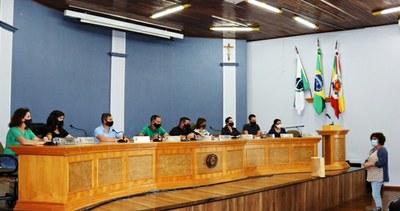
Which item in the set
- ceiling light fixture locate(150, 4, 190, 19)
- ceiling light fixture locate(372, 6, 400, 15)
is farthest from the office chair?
ceiling light fixture locate(372, 6, 400, 15)

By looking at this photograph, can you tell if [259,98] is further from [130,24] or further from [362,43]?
[130,24]

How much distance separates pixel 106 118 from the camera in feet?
18.6

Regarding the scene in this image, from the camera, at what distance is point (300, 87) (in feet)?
32.7

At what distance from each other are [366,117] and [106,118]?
5.90m

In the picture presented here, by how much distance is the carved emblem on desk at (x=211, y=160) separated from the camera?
6090 millimetres

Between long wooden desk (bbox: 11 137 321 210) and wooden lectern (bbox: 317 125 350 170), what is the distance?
225 mm

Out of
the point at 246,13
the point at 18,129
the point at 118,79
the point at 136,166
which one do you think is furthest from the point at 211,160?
the point at 118,79

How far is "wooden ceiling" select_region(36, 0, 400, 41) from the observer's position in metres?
7.38

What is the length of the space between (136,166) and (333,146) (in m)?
4.24

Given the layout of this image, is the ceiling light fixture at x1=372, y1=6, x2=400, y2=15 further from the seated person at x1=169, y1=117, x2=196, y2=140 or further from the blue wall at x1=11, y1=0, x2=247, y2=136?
the seated person at x1=169, y1=117, x2=196, y2=140

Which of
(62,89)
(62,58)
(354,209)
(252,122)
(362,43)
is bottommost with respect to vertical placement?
(354,209)

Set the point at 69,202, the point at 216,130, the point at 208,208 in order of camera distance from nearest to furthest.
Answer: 1. the point at 69,202
2. the point at 208,208
3. the point at 216,130

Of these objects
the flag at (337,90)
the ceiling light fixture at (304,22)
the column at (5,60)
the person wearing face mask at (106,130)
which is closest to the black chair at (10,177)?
the person wearing face mask at (106,130)

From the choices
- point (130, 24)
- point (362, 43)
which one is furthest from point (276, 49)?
point (130, 24)
